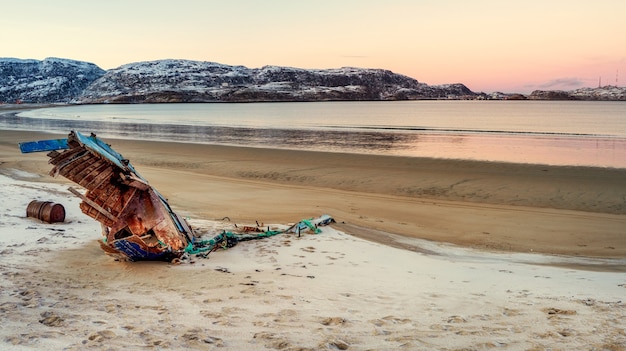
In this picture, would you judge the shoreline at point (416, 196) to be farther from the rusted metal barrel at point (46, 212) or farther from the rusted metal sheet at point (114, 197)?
the rusted metal sheet at point (114, 197)

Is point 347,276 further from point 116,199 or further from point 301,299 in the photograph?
point 116,199

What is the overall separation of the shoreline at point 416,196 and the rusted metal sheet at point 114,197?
333 cm

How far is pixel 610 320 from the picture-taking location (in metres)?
5.03

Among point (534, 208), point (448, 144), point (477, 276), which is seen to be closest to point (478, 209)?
point (534, 208)

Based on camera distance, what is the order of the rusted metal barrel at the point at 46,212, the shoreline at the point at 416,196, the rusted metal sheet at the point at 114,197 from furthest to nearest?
1. the shoreline at the point at 416,196
2. the rusted metal barrel at the point at 46,212
3. the rusted metal sheet at the point at 114,197

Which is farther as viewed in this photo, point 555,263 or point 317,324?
point 555,263

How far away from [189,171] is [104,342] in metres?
15.7

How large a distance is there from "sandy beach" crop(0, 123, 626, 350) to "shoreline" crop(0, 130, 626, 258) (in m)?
0.09

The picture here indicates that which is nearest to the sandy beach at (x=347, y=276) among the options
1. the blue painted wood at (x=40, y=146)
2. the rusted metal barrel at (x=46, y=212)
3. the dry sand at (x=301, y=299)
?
the dry sand at (x=301, y=299)

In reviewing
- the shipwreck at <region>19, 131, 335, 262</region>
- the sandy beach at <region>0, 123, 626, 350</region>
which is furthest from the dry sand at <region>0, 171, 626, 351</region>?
the shipwreck at <region>19, 131, 335, 262</region>

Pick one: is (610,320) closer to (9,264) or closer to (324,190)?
(9,264)

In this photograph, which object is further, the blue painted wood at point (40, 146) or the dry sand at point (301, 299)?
the blue painted wood at point (40, 146)

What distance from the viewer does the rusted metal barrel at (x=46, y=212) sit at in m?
9.48

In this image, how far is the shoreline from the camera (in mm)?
10062
